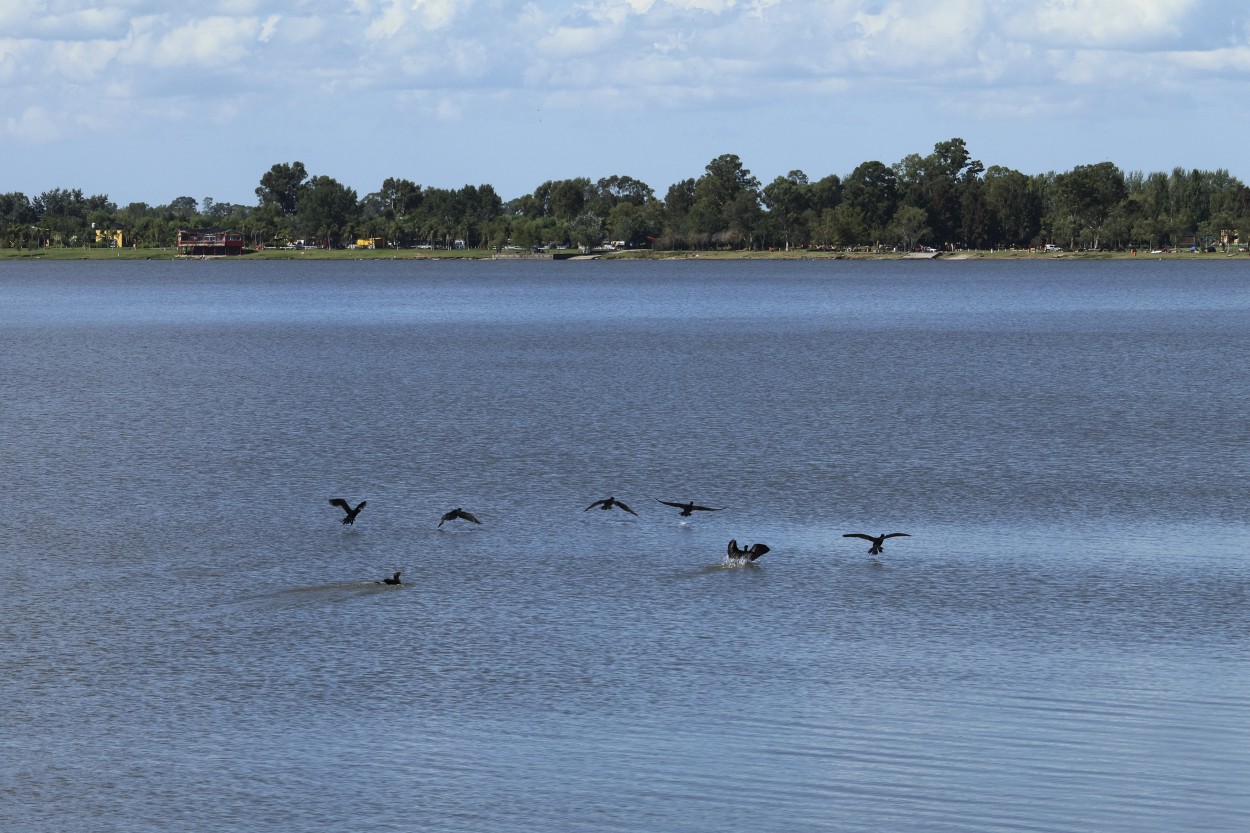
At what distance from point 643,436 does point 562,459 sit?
6185 millimetres

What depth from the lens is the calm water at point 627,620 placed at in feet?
58.4

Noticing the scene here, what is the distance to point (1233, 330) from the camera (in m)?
117

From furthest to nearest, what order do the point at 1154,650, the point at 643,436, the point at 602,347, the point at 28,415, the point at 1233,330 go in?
1. the point at 1233,330
2. the point at 602,347
3. the point at 28,415
4. the point at 643,436
5. the point at 1154,650

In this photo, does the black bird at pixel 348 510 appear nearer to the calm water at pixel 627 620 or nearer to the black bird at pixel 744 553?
the calm water at pixel 627 620

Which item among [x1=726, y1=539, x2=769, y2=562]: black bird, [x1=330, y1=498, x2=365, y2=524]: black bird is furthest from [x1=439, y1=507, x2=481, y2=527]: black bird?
[x1=726, y1=539, x2=769, y2=562]: black bird

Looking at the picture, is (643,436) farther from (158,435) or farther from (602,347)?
(602,347)

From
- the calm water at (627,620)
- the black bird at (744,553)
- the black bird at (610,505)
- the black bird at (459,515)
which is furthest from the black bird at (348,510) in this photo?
the black bird at (744,553)

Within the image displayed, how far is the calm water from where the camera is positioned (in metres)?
17.8

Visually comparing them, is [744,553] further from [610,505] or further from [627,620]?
[610,505]

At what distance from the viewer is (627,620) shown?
83.2 ft

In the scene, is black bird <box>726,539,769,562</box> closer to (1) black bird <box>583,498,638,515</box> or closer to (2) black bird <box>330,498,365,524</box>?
(1) black bird <box>583,498,638,515</box>

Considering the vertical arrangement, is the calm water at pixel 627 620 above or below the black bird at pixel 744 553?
below

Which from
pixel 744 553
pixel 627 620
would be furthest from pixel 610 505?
pixel 627 620

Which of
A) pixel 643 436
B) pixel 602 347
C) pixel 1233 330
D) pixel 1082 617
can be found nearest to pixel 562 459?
pixel 643 436
